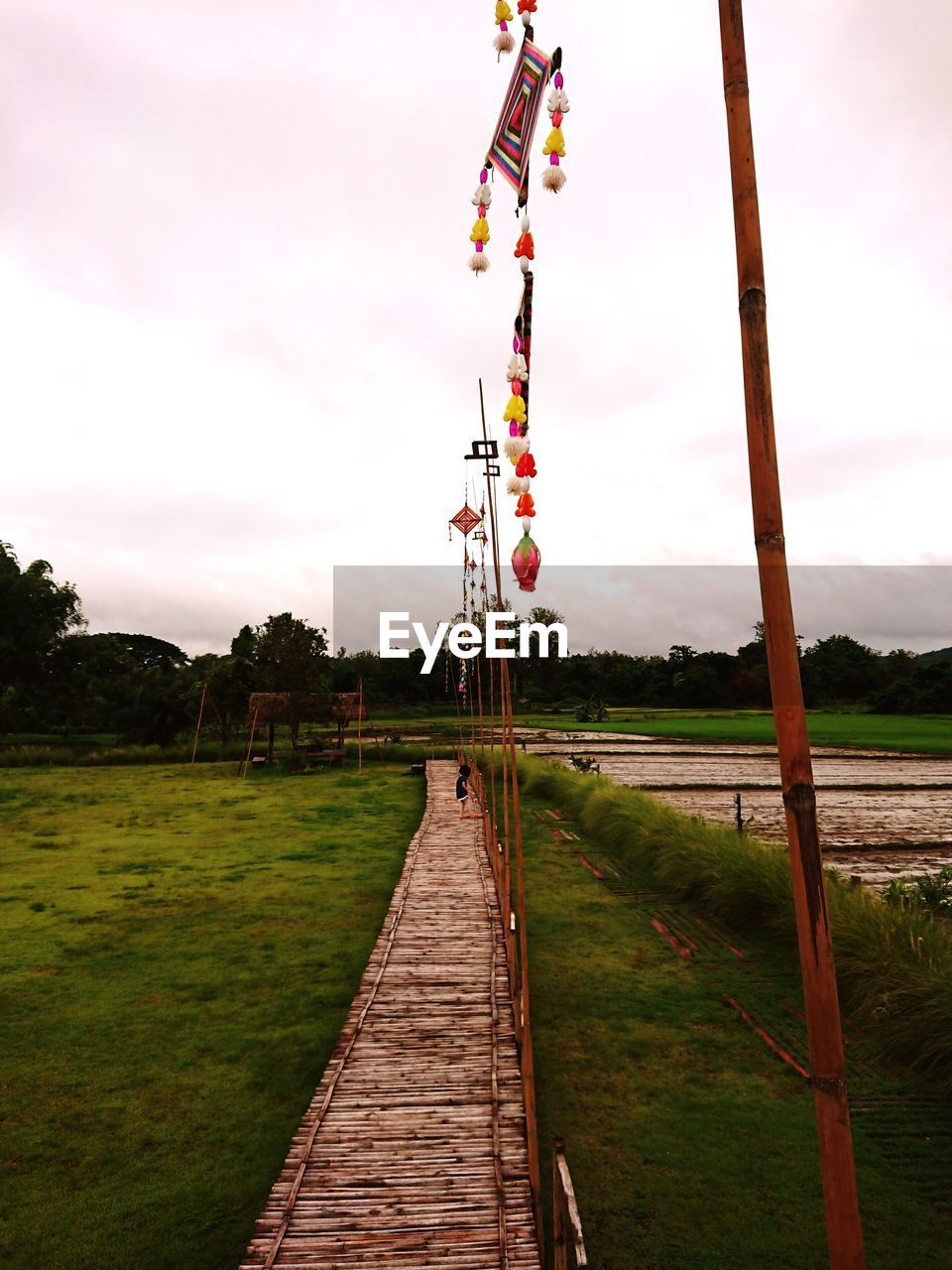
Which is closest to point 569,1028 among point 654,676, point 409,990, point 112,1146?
point 409,990

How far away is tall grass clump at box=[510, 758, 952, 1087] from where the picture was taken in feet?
19.2

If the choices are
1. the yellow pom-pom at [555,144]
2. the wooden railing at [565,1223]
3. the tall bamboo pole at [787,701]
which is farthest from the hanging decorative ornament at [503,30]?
the wooden railing at [565,1223]

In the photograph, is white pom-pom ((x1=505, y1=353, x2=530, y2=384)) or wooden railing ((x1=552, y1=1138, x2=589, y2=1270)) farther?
white pom-pom ((x1=505, y1=353, x2=530, y2=384))

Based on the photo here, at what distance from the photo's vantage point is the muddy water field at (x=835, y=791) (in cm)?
1355

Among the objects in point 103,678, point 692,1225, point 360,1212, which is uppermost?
point 103,678

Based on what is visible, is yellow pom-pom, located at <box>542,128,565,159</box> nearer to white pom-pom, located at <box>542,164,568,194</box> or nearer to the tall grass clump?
white pom-pom, located at <box>542,164,568,194</box>

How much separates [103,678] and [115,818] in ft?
89.7

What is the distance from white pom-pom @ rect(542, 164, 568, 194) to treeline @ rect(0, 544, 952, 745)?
791cm

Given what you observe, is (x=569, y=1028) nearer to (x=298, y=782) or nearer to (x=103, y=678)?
(x=298, y=782)

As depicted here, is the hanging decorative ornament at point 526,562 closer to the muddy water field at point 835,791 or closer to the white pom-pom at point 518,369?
the white pom-pom at point 518,369

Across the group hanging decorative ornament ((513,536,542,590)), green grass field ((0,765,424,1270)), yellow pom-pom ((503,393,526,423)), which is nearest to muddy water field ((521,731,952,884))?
green grass field ((0,765,424,1270))

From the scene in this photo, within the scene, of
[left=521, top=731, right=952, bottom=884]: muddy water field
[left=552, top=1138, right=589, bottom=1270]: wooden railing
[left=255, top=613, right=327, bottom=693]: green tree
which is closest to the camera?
[left=552, top=1138, right=589, bottom=1270]: wooden railing

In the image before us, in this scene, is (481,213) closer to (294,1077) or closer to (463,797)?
(294,1077)

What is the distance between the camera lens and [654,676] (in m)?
82.8
